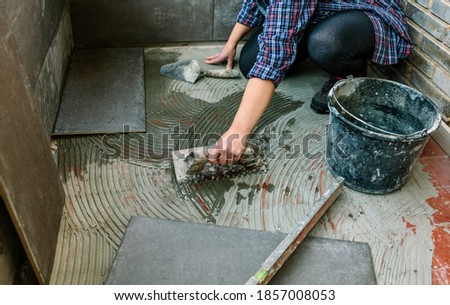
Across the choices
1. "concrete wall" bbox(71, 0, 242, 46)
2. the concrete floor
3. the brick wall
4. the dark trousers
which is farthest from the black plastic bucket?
"concrete wall" bbox(71, 0, 242, 46)

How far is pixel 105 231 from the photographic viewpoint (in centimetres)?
158

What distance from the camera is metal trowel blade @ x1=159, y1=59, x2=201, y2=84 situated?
2.48 m

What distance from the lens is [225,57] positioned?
2594 millimetres

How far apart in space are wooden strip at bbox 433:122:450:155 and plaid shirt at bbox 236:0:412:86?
416mm

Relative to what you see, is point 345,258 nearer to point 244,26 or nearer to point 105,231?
point 105,231

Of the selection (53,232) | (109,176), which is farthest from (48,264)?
(109,176)

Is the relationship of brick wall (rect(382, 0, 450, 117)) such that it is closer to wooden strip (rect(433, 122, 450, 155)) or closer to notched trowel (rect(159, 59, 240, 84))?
wooden strip (rect(433, 122, 450, 155))

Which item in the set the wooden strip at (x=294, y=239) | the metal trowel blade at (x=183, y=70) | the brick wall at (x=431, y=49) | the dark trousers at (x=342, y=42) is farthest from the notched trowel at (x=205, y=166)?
the brick wall at (x=431, y=49)

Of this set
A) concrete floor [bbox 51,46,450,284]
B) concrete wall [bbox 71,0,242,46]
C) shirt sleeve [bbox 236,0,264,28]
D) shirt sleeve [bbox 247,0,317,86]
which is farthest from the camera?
concrete wall [bbox 71,0,242,46]

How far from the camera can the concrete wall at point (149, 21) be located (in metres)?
2.66

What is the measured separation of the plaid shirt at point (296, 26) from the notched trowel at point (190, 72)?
33 centimetres

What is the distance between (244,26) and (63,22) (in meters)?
1.08

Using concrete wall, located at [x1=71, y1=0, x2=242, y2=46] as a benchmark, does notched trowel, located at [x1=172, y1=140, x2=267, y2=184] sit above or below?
below

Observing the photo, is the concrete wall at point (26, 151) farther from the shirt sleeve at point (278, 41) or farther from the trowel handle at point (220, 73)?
the trowel handle at point (220, 73)
